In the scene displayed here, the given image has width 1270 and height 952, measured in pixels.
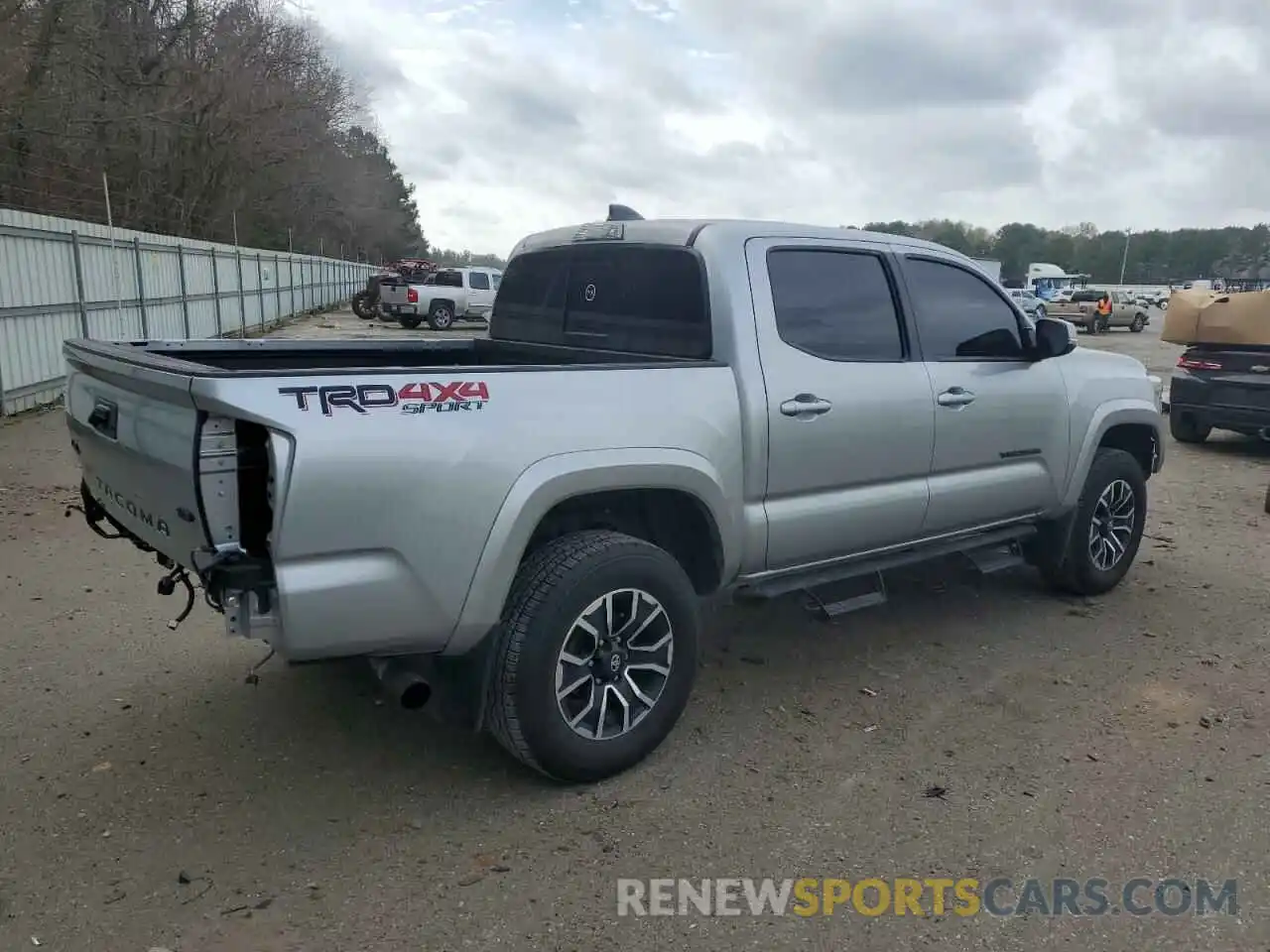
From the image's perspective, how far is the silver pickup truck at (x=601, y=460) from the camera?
111 inches

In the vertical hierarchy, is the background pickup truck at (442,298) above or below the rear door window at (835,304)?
below

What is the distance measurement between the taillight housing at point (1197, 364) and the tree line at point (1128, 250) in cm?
7578

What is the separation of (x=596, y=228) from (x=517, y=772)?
2348 millimetres

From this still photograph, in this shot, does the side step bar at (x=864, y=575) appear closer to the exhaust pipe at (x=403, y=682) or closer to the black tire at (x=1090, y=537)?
the black tire at (x=1090, y=537)

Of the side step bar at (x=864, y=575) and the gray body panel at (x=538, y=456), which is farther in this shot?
the side step bar at (x=864, y=575)

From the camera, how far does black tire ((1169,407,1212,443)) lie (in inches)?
430

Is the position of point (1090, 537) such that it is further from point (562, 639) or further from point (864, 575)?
point (562, 639)

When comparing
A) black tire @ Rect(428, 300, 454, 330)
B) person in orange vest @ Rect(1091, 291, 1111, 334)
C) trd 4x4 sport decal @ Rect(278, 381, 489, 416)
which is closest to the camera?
trd 4x4 sport decal @ Rect(278, 381, 489, 416)

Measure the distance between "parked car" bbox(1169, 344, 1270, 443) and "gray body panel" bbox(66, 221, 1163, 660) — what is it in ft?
21.7

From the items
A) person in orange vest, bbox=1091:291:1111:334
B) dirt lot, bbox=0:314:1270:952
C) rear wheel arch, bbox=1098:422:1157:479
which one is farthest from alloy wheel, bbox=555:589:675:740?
person in orange vest, bbox=1091:291:1111:334

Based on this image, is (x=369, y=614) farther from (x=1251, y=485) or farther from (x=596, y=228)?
(x=1251, y=485)

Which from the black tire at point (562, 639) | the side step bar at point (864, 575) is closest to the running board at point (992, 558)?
the side step bar at point (864, 575)

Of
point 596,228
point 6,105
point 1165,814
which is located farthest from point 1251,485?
point 6,105

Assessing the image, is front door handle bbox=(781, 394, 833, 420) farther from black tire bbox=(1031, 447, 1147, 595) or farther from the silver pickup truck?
black tire bbox=(1031, 447, 1147, 595)
